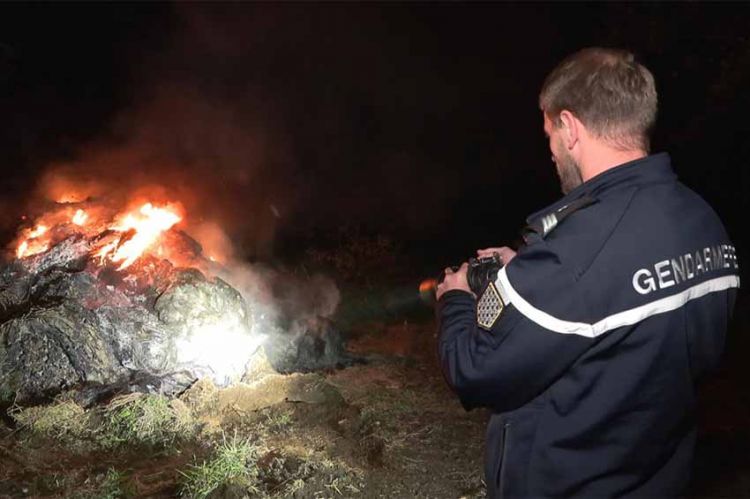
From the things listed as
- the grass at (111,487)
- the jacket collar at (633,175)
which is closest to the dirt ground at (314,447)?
the grass at (111,487)

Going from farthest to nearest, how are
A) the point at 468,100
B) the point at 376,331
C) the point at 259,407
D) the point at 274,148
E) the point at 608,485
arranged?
the point at 468,100 → the point at 274,148 → the point at 376,331 → the point at 259,407 → the point at 608,485

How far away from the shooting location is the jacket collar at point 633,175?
1800 mm

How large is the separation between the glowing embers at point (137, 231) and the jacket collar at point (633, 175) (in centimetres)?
594

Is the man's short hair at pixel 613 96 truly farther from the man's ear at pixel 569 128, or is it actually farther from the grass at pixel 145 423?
the grass at pixel 145 423

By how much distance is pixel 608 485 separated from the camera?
185 cm

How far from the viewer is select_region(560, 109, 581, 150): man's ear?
1.92 m

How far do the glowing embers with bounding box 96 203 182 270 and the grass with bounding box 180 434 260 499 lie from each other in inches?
126

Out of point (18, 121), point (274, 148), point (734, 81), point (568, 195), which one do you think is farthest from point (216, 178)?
point (568, 195)

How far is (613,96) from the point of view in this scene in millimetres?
1850

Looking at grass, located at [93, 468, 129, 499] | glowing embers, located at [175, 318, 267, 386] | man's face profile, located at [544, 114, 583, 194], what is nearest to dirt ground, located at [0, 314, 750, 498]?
grass, located at [93, 468, 129, 499]

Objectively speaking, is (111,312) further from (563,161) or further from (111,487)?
(563,161)

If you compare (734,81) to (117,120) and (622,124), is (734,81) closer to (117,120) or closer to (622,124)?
(622,124)

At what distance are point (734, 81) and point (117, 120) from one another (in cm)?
1245

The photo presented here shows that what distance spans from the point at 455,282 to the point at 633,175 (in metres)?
0.83
